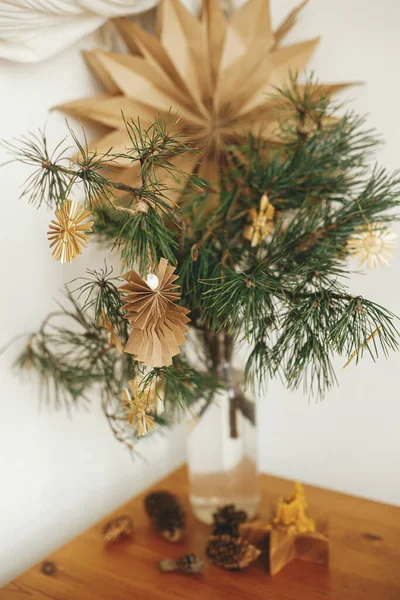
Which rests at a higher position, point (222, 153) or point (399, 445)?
point (222, 153)

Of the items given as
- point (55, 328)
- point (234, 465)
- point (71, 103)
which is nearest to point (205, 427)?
point (234, 465)

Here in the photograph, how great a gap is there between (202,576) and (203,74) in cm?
83

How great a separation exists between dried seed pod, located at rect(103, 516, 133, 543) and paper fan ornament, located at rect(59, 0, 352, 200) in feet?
1.94

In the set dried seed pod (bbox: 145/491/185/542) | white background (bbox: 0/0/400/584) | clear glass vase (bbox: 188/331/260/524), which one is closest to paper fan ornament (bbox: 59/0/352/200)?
white background (bbox: 0/0/400/584)

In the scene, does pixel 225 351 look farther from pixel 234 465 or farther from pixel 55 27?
pixel 55 27

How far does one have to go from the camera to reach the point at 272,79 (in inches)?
36.2

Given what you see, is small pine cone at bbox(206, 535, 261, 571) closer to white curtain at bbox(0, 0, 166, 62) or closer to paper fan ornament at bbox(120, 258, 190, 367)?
paper fan ornament at bbox(120, 258, 190, 367)

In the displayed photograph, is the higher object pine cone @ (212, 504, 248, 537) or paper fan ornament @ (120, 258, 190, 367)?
paper fan ornament @ (120, 258, 190, 367)

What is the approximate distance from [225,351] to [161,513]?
0.32 metres

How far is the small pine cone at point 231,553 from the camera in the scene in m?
0.80

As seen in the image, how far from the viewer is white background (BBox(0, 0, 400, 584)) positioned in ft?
2.69

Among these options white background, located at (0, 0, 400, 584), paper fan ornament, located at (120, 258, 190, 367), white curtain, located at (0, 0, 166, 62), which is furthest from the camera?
white background, located at (0, 0, 400, 584)

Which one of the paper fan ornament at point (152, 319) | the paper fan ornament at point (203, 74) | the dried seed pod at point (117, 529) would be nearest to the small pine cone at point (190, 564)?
the dried seed pod at point (117, 529)

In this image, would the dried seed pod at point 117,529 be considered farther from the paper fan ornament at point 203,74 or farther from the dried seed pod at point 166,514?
the paper fan ornament at point 203,74
